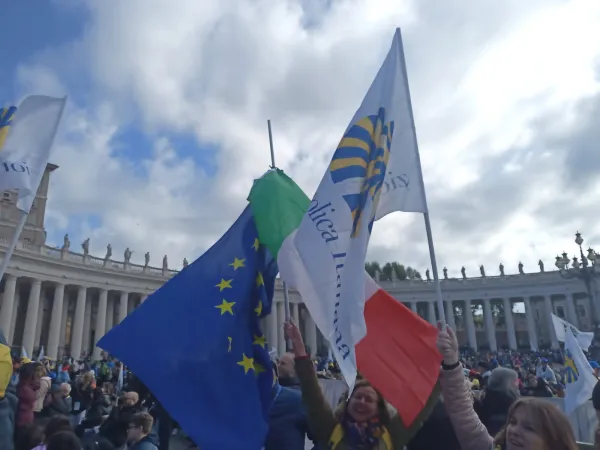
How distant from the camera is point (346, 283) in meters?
4.26

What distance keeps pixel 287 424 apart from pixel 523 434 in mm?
2639

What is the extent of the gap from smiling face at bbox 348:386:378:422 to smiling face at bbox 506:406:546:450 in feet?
4.63

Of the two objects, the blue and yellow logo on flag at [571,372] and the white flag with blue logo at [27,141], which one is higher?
the white flag with blue logo at [27,141]

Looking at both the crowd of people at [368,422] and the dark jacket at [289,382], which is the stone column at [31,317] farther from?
the dark jacket at [289,382]

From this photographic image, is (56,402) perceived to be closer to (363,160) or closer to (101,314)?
(363,160)

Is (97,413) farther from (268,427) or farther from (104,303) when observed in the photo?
(104,303)

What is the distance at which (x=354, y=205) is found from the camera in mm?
5039

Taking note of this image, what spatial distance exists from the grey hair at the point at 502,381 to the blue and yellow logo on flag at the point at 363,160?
2448 mm

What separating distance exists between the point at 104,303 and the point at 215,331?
50.1 metres

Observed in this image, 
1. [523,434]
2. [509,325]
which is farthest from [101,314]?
[509,325]

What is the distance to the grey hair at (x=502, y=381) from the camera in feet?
17.9

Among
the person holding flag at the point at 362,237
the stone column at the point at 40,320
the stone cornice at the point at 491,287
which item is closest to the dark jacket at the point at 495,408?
the person holding flag at the point at 362,237

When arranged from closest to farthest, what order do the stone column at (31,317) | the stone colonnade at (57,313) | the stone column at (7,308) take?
the stone column at (7,308)
the stone column at (31,317)
the stone colonnade at (57,313)

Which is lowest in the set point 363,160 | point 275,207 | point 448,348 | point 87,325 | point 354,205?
point 448,348
